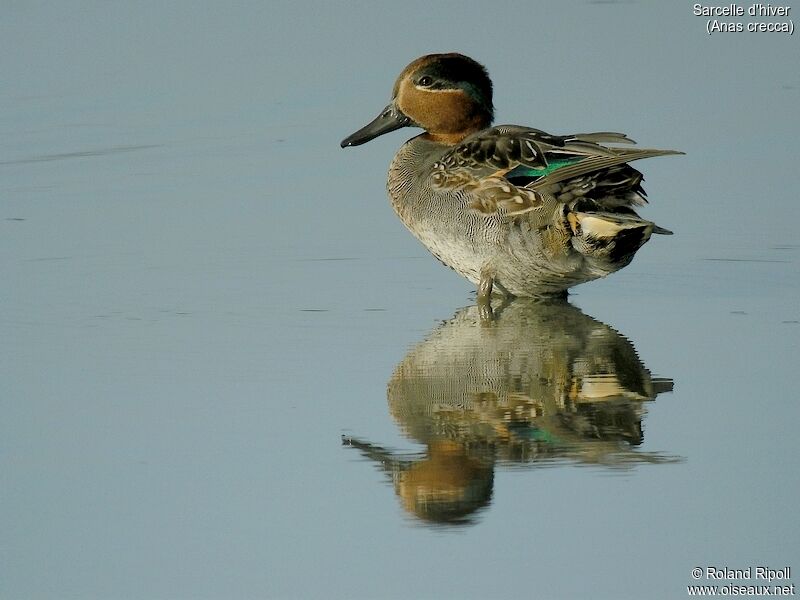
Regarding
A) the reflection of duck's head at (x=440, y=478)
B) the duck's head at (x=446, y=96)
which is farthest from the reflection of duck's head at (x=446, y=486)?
the duck's head at (x=446, y=96)

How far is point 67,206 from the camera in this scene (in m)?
9.84

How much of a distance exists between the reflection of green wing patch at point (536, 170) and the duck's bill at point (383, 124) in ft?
4.56

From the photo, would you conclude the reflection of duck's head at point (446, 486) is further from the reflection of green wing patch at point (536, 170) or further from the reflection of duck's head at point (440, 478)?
the reflection of green wing patch at point (536, 170)

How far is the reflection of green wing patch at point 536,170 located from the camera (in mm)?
7938

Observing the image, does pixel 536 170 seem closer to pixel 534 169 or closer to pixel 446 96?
pixel 534 169

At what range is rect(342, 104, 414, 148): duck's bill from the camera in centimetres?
942

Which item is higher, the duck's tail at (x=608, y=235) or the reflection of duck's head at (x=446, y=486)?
the duck's tail at (x=608, y=235)

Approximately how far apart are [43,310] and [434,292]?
77.4 inches

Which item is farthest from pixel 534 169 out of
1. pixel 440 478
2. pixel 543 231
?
pixel 440 478

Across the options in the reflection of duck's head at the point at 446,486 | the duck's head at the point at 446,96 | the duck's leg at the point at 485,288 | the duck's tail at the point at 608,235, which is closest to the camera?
the reflection of duck's head at the point at 446,486

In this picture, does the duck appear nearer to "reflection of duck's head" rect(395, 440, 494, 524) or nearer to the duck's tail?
the duck's tail

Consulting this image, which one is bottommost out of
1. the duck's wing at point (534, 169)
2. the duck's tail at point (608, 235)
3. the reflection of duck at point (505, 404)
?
the reflection of duck at point (505, 404)

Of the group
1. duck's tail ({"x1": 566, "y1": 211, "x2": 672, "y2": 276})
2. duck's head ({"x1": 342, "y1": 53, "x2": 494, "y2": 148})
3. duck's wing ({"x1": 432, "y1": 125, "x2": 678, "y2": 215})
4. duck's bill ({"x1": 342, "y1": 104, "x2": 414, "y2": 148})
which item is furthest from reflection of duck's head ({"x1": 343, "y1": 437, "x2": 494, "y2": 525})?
duck's bill ({"x1": 342, "y1": 104, "x2": 414, "y2": 148})

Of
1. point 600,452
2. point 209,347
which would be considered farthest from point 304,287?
point 600,452
